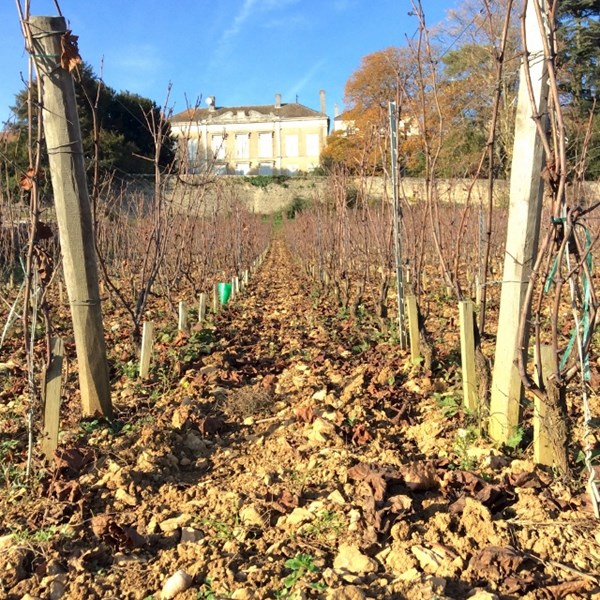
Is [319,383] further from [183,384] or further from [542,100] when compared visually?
[542,100]

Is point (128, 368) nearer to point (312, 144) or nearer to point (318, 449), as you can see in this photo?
point (318, 449)

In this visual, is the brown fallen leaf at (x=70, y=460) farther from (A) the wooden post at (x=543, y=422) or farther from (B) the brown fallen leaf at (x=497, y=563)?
(A) the wooden post at (x=543, y=422)

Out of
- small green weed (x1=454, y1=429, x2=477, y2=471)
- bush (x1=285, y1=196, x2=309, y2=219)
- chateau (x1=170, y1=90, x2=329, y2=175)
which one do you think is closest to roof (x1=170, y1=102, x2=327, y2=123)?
chateau (x1=170, y1=90, x2=329, y2=175)

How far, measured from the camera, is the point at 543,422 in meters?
2.08

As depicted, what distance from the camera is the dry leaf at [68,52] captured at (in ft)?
8.57

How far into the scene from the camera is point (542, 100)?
2.11m

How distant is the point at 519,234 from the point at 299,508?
1.48 metres

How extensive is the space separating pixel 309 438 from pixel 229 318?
12.9 feet

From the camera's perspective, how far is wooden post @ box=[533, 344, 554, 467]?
2037 millimetres

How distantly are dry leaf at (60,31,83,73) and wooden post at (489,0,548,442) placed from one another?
2064 millimetres

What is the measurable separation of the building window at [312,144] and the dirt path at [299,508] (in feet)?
157

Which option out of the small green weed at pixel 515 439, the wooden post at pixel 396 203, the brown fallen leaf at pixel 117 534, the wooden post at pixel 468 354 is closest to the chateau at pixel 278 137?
the wooden post at pixel 396 203

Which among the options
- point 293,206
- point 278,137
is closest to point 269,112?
point 278,137

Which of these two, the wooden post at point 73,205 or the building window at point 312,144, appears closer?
the wooden post at point 73,205
